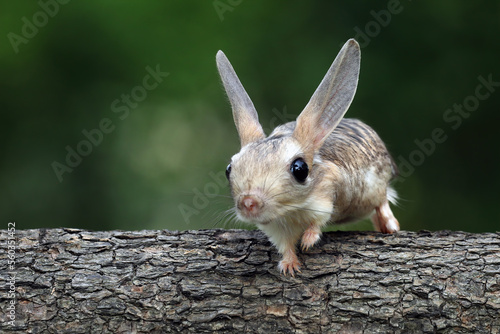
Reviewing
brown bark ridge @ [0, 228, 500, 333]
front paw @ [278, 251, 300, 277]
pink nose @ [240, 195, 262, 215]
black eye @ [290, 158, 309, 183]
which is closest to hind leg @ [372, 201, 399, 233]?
brown bark ridge @ [0, 228, 500, 333]

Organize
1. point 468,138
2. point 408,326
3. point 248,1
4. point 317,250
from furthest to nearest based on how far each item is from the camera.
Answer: point 248,1
point 468,138
point 317,250
point 408,326

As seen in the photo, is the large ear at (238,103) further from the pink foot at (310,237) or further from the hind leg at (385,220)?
the hind leg at (385,220)

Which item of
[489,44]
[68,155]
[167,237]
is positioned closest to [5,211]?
[68,155]

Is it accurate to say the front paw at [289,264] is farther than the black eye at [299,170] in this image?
Yes

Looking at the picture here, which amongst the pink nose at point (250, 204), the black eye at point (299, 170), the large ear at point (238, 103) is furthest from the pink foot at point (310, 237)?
the large ear at point (238, 103)

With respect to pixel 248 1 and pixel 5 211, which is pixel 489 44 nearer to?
pixel 248 1

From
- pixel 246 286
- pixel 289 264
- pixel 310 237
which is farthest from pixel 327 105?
pixel 246 286

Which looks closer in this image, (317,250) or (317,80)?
(317,250)
